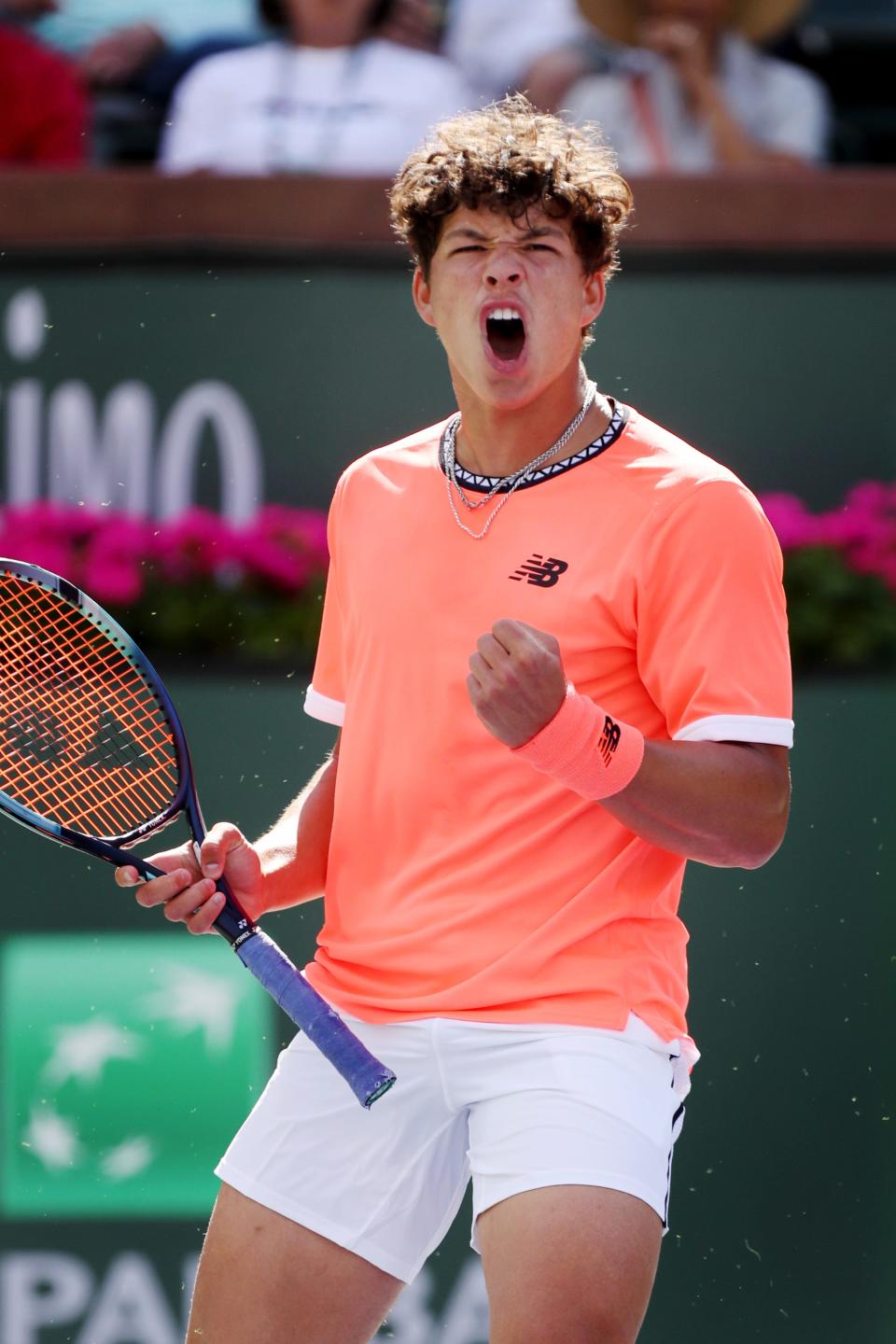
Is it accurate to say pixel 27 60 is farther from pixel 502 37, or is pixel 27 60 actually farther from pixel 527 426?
pixel 527 426

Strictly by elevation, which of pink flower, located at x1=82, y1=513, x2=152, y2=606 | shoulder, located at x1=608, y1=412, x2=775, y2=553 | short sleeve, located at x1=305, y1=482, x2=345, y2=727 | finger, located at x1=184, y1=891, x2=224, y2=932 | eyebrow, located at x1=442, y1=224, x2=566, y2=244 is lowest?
pink flower, located at x1=82, y1=513, x2=152, y2=606

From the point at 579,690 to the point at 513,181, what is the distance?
2.06ft

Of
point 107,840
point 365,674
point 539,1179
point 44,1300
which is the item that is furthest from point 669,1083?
point 44,1300

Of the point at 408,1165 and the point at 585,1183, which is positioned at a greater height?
the point at 585,1183

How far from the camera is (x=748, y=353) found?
448 centimetres

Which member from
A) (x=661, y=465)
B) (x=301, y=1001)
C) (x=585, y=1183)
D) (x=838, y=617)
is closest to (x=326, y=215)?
(x=838, y=617)

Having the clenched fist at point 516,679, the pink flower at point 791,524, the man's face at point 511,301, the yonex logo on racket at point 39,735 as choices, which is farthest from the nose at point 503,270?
the pink flower at point 791,524

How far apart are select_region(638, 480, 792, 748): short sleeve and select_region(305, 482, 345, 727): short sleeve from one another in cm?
55

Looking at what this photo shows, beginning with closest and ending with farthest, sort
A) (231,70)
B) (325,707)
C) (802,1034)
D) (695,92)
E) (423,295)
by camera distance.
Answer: (423,295) → (325,707) → (802,1034) → (695,92) → (231,70)

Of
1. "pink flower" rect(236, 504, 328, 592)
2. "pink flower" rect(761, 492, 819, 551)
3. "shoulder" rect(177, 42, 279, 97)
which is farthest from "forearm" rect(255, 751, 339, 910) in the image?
"shoulder" rect(177, 42, 279, 97)

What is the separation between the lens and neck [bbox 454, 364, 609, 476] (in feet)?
8.05

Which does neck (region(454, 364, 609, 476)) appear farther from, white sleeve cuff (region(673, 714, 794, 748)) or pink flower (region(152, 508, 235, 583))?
pink flower (region(152, 508, 235, 583))

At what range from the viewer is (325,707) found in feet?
9.04

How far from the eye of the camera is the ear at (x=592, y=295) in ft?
8.05
